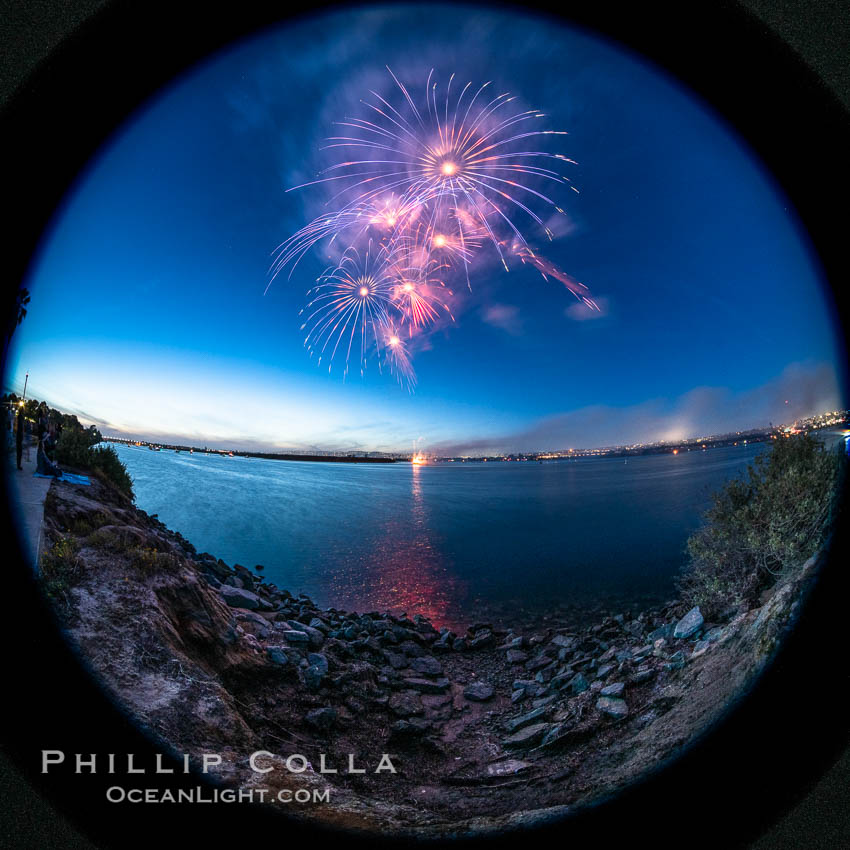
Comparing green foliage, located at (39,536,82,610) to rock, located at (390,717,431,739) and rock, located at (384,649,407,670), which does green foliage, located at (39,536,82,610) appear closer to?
rock, located at (390,717,431,739)

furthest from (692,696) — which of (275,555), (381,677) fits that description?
(275,555)

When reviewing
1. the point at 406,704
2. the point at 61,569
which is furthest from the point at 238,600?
the point at 406,704

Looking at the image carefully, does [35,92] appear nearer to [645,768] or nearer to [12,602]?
[12,602]

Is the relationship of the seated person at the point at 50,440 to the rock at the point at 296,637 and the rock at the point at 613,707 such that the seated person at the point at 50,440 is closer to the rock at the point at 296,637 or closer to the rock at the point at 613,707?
the rock at the point at 296,637

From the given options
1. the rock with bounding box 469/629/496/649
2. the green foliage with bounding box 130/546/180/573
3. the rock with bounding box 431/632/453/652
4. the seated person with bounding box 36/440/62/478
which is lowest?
the rock with bounding box 469/629/496/649

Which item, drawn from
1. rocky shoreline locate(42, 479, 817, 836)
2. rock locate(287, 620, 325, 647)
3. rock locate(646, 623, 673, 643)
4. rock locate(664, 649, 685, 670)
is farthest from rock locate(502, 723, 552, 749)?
rock locate(287, 620, 325, 647)

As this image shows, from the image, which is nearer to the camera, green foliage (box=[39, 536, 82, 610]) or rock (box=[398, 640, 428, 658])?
green foliage (box=[39, 536, 82, 610])

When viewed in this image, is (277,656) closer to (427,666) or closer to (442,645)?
(427,666)
